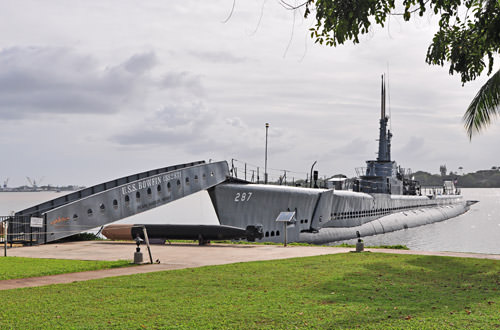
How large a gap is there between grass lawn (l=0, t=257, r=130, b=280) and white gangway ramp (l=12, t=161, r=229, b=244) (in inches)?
232

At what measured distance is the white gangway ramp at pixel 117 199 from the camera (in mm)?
26062

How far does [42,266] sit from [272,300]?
32.5 feet

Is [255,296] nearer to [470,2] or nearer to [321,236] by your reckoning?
[470,2]

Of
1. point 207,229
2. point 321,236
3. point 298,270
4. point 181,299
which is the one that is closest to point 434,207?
point 321,236

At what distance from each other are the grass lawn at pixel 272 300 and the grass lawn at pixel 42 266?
109 inches

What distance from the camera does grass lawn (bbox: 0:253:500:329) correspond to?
9719 mm

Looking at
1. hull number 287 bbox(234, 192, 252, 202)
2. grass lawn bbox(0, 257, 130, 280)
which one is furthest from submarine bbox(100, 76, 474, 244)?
grass lawn bbox(0, 257, 130, 280)

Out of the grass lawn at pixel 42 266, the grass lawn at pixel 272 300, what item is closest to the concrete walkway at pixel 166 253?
the grass lawn at pixel 42 266

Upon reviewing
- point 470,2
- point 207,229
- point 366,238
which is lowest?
point 366,238

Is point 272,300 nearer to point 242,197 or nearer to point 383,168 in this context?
point 242,197

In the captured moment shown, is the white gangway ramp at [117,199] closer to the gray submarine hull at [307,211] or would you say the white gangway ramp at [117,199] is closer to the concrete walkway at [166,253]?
the concrete walkway at [166,253]

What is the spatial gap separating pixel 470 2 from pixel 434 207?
2972 inches

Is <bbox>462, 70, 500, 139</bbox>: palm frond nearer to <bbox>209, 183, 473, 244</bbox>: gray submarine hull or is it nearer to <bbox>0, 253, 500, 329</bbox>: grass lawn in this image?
<bbox>0, 253, 500, 329</bbox>: grass lawn

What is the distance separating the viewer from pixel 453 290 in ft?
44.3
